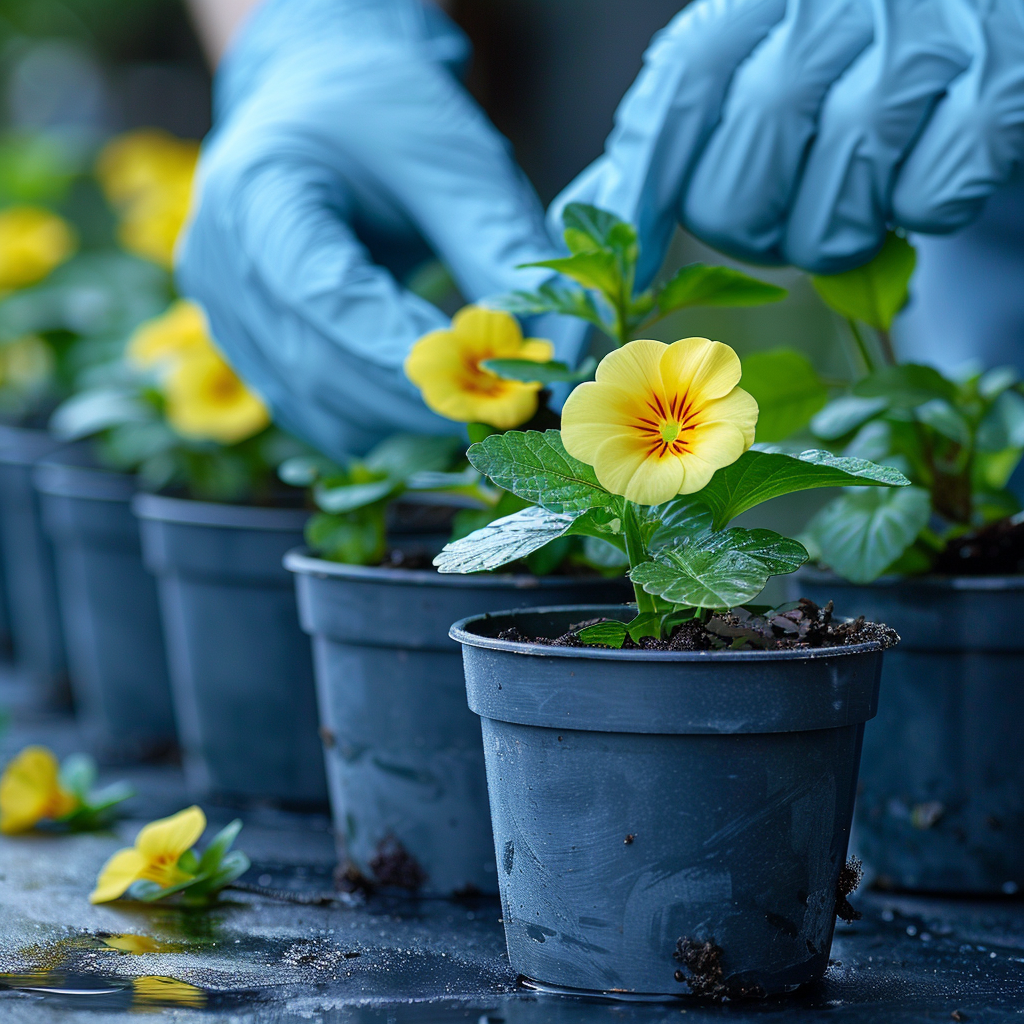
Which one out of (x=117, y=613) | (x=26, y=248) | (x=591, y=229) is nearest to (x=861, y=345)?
(x=591, y=229)

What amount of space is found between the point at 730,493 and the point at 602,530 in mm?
72

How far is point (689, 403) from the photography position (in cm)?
66

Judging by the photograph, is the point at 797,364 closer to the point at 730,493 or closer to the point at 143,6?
the point at 730,493

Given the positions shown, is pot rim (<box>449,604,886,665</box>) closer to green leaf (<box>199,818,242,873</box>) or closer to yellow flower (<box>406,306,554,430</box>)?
yellow flower (<box>406,306,554,430</box>)

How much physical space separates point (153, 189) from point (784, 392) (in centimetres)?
142

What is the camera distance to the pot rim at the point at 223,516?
4.11 feet

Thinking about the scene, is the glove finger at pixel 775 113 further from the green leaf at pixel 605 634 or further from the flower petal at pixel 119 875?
the flower petal at pixel 119 875

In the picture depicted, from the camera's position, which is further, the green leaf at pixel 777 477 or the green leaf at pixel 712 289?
the green leaf at pixel 712 289

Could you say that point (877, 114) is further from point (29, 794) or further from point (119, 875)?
point (29, 794)

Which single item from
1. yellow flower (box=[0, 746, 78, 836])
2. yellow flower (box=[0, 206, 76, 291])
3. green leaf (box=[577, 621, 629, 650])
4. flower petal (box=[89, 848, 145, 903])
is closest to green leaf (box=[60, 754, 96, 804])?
yellow flower (box=[0, 746, 78, 836])

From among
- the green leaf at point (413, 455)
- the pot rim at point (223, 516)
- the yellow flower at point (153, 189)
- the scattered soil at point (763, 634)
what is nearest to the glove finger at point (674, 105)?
the green leaf at point (413, 455)

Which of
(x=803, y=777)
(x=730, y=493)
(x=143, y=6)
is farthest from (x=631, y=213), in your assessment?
(x=143, y=6)

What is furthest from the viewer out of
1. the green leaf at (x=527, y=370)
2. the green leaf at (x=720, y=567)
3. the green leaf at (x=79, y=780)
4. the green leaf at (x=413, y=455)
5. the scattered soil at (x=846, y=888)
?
the green leaf at (x=79, y=780)

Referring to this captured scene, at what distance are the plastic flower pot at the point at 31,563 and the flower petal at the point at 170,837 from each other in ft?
3.85
